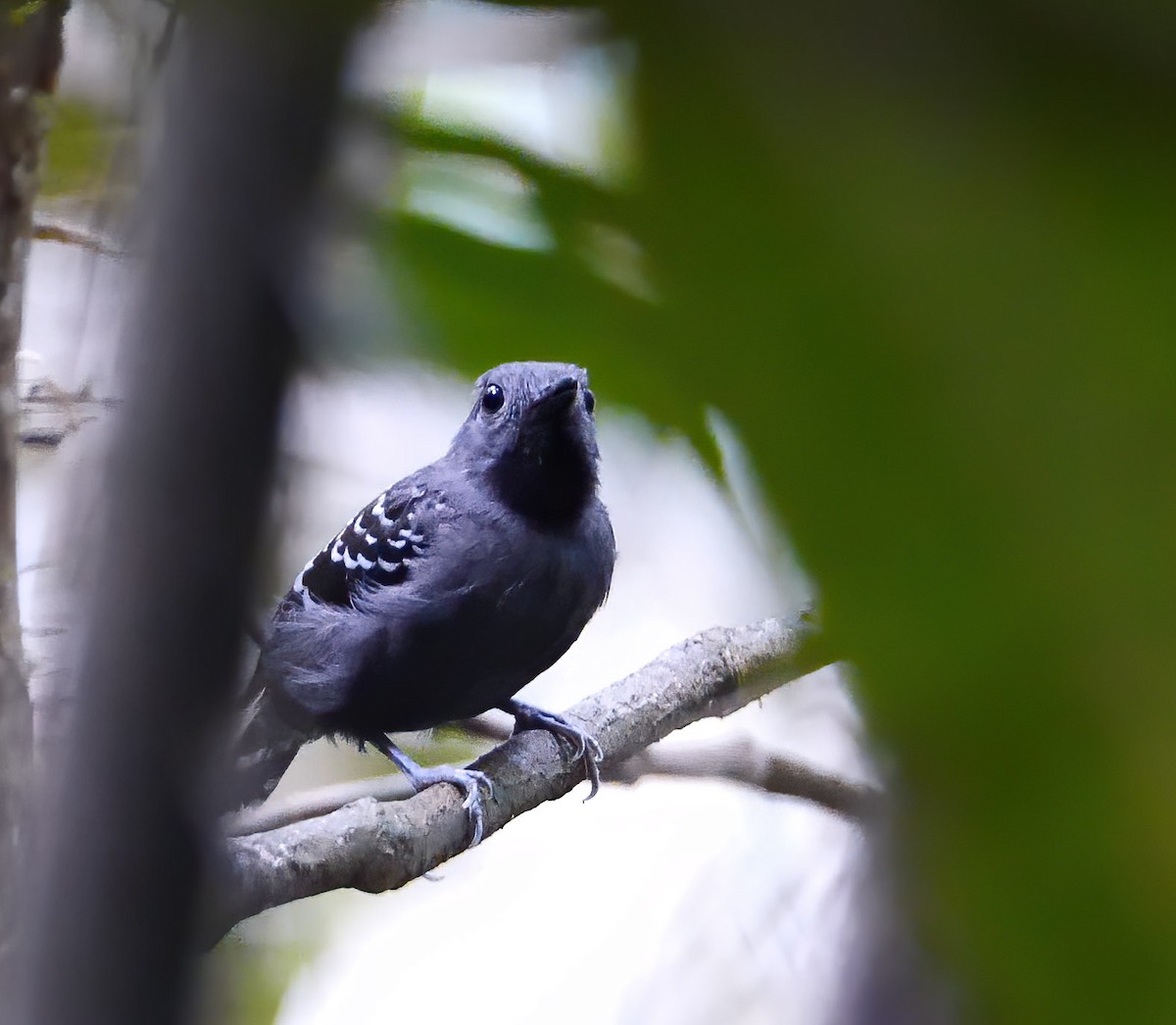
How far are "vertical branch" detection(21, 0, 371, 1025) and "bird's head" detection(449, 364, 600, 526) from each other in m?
0.63

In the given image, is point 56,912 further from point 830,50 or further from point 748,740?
point 748,740

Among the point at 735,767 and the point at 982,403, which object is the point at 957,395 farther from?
the point at 735,767

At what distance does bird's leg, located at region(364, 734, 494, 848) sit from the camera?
78 centimetres

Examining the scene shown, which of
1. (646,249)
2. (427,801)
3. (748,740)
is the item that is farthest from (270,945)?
(646,249)

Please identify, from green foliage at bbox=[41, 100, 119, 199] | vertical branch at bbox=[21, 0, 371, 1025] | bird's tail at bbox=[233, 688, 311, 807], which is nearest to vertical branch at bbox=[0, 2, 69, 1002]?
green foliage at bbox=[41, 100, 119, 199]

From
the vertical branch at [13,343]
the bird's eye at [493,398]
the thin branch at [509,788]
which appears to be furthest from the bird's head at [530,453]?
the vertical branch at [13,343]

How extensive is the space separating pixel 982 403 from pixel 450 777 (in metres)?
0.73

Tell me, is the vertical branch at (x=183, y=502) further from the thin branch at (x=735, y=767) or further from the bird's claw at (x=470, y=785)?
the bird's claw at (x=470, y=785)

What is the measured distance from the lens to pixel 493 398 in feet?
2.67

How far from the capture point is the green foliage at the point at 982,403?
106mm

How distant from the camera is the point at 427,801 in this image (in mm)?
777

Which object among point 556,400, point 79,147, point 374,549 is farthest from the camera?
point 374,549

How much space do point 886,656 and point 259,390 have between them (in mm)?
76

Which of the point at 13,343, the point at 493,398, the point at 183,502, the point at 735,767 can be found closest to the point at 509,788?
the point at 735,767
